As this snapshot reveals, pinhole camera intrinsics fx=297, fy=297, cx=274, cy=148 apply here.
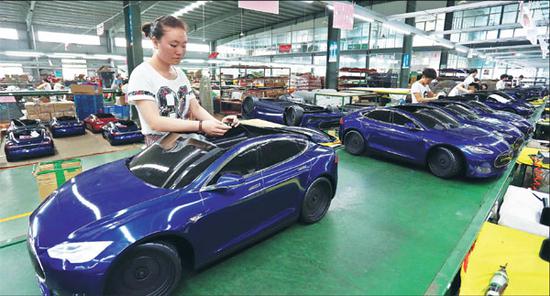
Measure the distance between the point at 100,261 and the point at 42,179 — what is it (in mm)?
2252

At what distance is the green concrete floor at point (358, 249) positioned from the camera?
2457 mm

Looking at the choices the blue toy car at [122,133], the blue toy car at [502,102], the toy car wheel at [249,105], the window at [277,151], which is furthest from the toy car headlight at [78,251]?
the blue toy car at [502,102]

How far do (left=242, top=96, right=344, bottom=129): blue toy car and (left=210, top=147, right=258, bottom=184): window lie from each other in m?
5.58

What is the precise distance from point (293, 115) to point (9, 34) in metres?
25.2

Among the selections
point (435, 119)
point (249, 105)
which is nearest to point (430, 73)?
point (435, 119)

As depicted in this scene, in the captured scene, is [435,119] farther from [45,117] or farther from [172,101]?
[45,117]

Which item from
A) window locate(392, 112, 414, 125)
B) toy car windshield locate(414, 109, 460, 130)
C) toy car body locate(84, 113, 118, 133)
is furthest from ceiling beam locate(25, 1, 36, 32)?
toy car windshield locate(414, 109, 460, 130)

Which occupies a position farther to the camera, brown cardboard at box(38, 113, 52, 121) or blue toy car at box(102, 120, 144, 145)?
brown cardboard at box(38, 113, 52, 121)


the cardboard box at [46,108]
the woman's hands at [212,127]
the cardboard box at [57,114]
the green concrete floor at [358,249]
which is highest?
the woman's hands at [212,127]

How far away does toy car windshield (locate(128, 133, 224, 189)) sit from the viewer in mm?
2434

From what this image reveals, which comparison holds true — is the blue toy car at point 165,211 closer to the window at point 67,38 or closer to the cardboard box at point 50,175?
the cardboard box at point 50,175

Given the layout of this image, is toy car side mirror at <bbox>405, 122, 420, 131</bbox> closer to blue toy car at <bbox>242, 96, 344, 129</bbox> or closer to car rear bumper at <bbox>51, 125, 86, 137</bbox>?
blue toy car at <bbox>242, 96, 344, 129</bbox>

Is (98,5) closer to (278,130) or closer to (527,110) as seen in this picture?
(278,130)

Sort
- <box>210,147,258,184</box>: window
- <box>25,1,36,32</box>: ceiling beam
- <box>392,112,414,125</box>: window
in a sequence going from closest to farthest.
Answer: <box>210,147,258,184</box>: window → <box>392,112,414,125</box>: window → <box>25,1,36,32</box>: ceiling beam
